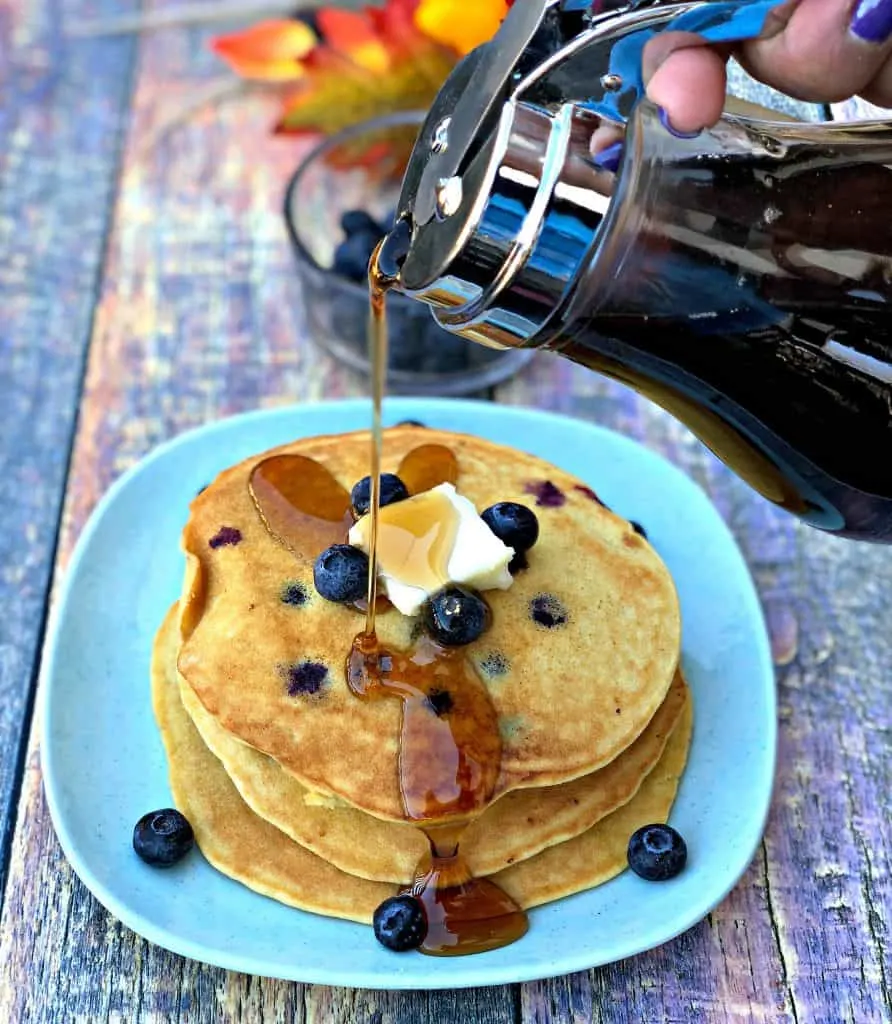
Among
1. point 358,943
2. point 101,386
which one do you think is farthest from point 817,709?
point 101,386

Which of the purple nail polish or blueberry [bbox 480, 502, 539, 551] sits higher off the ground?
the purple nail polish

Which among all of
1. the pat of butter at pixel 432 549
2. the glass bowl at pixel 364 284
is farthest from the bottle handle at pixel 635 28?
the glass bowl at pixel 364 284

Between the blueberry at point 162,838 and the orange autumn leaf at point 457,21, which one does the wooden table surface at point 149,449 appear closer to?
the blueberry at point 162,838

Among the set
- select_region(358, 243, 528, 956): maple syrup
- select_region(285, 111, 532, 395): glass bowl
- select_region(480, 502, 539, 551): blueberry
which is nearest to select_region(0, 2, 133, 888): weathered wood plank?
select_region(285, 111, 532, 395): glass bowl

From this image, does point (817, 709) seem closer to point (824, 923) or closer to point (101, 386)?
point (824, 923)

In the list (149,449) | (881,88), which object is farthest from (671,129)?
(149,449)

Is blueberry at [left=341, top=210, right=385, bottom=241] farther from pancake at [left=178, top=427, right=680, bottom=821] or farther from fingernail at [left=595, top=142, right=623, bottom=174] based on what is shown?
fingernail at [left=595, top=142, right=623, bottom=174]
